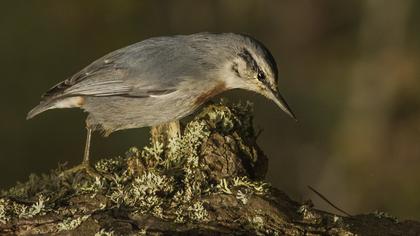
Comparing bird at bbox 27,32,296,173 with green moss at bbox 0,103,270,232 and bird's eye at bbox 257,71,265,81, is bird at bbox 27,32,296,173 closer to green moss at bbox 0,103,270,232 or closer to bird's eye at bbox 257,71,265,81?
bird's eye at bbox 257,71,265,81

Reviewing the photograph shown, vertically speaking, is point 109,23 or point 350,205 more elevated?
point 109,23

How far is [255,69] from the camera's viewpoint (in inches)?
173

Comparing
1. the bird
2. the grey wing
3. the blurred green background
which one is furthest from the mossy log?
the blurred green background

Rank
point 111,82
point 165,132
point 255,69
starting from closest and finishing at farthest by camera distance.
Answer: point 165,132, point 255,69, point 111,82

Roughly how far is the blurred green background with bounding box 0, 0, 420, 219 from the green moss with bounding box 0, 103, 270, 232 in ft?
10.6

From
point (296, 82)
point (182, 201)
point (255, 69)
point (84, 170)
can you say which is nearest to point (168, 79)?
point (255, 69)

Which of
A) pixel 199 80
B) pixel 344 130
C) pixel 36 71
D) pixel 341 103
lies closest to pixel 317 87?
pixel 341 103

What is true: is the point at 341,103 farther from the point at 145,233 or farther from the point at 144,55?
the point at 145,233

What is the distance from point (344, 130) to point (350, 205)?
759mm

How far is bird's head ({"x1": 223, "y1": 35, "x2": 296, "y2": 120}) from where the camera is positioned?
4.36m

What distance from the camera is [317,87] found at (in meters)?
8.30

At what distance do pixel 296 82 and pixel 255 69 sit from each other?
4056 millimetres

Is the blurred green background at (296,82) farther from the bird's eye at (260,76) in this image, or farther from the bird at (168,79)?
the bird's eye at (260,76)

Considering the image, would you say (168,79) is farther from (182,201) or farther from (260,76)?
(182,201)
